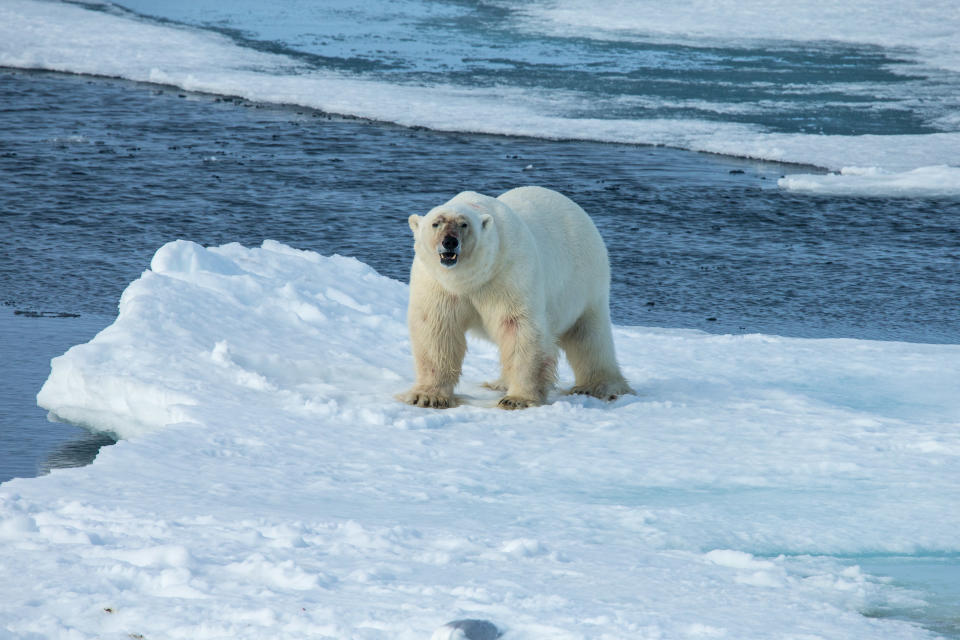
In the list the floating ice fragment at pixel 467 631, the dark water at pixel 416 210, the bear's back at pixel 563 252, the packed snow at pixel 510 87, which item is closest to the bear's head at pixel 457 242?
the bear's back at pixel 563 252

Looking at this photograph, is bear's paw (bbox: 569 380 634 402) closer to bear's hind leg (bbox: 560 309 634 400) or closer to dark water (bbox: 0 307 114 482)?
bear's hind leg (bbox: 560 309 634 400)

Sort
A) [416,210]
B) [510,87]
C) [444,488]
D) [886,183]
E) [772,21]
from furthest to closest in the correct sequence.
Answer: [772,21], [510,87], [886,183], [416,210], [444,488]

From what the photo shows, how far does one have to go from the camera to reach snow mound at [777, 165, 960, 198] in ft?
33.2

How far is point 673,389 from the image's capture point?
550 cm

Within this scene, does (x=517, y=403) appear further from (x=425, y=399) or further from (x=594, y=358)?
(x=594, y=358)

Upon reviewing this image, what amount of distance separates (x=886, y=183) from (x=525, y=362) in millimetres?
6282

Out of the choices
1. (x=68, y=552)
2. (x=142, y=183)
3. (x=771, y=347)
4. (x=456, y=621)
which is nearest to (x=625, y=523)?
(x=456, y=621)

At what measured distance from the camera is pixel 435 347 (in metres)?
5.01

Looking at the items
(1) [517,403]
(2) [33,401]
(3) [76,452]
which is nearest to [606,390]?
(1) [517,403]

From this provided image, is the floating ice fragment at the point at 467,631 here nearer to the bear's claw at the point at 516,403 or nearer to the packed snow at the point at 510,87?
the bear's claw at the point at 516,403

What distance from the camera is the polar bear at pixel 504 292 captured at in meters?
4.72

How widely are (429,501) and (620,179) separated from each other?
6.98m

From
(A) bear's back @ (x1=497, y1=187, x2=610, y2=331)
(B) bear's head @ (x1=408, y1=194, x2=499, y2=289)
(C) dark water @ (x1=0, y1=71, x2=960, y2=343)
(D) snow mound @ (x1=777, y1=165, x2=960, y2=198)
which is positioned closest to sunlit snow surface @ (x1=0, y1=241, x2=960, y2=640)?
(A) bear's back @ (x1=497, y1=187, x2=610, y2=331)

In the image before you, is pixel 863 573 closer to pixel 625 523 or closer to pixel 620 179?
pixel 625 523
